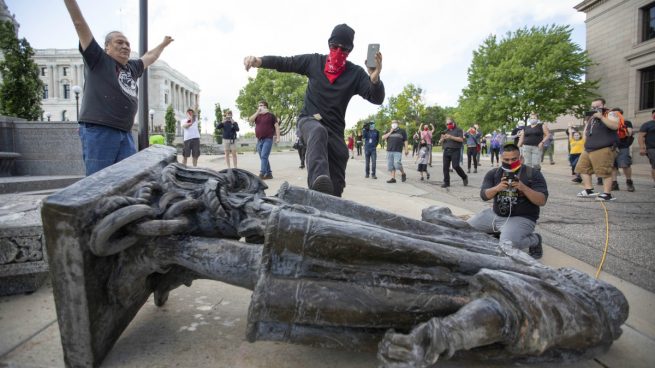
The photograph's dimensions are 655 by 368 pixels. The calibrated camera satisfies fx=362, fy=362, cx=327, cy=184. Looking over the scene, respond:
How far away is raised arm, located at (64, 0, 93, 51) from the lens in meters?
2.65

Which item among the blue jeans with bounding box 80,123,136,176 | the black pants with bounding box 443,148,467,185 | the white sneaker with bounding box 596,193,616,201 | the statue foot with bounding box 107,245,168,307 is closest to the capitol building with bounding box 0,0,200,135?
the black pants with bounding box 443,148,467,185

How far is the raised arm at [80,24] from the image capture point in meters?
2.65

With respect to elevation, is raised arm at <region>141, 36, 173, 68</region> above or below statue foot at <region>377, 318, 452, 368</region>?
above

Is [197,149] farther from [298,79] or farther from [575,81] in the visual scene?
[298,79]

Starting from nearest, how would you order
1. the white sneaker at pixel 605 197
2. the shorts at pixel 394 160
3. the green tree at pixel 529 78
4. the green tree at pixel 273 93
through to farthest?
the white sneaker at pixel 605 197
the shorts at pixel 394 160
the green tree at pixel 529 78
the green tree at pixel 273 93

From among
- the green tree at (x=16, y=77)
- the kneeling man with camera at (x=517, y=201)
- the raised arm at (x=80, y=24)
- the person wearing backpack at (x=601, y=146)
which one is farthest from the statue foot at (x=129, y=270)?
the green tree at (x=16, y=77)

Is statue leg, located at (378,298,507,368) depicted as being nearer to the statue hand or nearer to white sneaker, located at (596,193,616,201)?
the statue hand

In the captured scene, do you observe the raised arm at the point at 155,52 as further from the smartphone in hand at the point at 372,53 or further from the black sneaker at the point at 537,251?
the black sneaker at the point at 537,251

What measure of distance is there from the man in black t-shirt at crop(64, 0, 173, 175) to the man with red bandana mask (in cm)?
111

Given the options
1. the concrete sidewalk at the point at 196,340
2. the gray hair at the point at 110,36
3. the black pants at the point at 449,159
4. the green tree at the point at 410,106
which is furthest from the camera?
the green tree at the point at 410,106

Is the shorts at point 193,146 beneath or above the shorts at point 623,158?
above

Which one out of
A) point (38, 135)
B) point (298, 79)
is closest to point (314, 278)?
point (38, 135)

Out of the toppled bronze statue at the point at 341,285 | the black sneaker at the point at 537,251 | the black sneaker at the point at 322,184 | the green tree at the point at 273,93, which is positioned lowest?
the black sneaker at the point at 537,251

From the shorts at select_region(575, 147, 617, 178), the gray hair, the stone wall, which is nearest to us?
the gray hair
